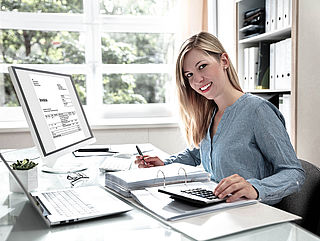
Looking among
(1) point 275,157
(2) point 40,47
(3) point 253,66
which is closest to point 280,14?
(3) point 253,66

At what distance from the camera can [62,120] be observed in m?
1.44

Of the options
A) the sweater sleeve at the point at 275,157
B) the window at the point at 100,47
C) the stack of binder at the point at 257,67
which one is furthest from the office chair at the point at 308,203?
the window at the point at 100,47

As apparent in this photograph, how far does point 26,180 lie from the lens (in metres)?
1.13

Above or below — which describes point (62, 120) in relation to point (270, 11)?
below

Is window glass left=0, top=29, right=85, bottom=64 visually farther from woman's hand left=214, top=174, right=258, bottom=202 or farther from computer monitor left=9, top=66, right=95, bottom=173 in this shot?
woman's hand left=214, top=174, right=258, bottom=202

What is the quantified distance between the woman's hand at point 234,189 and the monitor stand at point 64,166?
2.34 feet

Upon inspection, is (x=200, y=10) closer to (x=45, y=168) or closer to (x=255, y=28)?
(x=255, y=28)

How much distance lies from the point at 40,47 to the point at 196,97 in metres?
1.87

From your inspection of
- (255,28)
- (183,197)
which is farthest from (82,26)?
(183,197)

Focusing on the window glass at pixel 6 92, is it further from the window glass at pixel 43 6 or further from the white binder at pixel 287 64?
the white binder at pixel 287 64

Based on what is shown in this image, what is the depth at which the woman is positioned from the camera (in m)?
1.14

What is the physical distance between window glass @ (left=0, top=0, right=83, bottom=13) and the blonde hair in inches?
72.2

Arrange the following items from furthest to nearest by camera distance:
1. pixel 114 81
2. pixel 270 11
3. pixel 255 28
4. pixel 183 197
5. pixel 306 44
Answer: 1. pixel 114 81
2. pixel 255 28
3. pixel 270 11
4. pixel 306 44
5. pixel 183 197

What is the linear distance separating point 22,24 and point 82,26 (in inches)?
18.6
